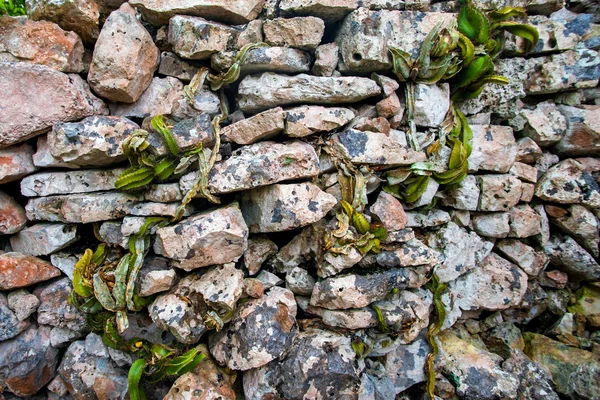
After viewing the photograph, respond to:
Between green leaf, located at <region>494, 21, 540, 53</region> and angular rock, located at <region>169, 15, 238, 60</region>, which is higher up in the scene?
angular rock, located at <region>169, 15, 238, 60</region>

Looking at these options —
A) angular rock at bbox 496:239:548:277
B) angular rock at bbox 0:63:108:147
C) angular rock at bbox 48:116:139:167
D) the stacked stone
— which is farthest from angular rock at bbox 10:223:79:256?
angular rock at bbox 496:239:548:277

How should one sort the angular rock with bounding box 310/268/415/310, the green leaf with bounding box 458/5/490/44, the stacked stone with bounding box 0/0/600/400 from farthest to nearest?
the green leaf with bounding box 458/5/490/44 → the angular rock with bounding box 310/268/415/310 → the stacked stone with bounding box 0/0/600/400

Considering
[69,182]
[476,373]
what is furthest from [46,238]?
[476,373]

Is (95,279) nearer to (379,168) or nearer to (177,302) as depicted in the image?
(177,302)

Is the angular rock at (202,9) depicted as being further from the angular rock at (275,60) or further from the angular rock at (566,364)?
the angular rock at (566,364)

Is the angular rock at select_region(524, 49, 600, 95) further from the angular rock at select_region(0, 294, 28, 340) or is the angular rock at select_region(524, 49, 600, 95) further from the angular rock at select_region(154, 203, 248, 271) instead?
the angular rock at select_region(0, 294, 28, 340)

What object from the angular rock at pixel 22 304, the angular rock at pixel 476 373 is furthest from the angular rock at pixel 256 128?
the angular rock at pixel 476 373
